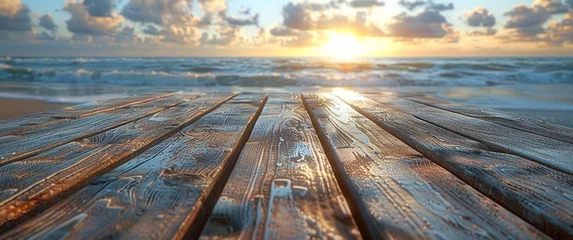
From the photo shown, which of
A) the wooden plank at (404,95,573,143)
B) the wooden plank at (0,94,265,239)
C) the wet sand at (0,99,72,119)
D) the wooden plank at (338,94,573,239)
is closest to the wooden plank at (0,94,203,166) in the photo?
the wooden plank at (0,94,265,239)

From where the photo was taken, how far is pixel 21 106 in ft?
20.8

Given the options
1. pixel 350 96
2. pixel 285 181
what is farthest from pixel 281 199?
pixel 350 96

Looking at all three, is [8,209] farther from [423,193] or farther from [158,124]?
[158,124]

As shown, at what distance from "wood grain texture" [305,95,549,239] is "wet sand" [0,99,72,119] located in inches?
235

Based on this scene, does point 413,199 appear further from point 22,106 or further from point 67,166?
point 22,106

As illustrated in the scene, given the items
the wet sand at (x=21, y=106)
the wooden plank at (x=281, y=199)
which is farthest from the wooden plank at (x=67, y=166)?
the wet sand at (x=21, y=106)

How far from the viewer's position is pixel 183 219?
0.60m

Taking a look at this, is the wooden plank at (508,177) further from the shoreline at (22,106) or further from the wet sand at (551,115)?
the shoreline at (22,106)

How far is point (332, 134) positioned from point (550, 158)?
632 millimetres

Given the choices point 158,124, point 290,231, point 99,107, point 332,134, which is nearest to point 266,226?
point 290,231

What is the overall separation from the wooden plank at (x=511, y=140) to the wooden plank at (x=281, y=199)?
1.85 feet

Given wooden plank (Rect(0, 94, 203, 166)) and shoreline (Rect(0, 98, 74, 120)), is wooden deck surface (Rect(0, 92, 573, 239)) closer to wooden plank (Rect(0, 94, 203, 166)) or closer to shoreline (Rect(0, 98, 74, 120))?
wooden plank (Rect(0, 94, 203, 166))

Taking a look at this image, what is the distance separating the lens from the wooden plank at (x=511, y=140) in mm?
1033

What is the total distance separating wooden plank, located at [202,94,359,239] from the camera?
1.92 feet
